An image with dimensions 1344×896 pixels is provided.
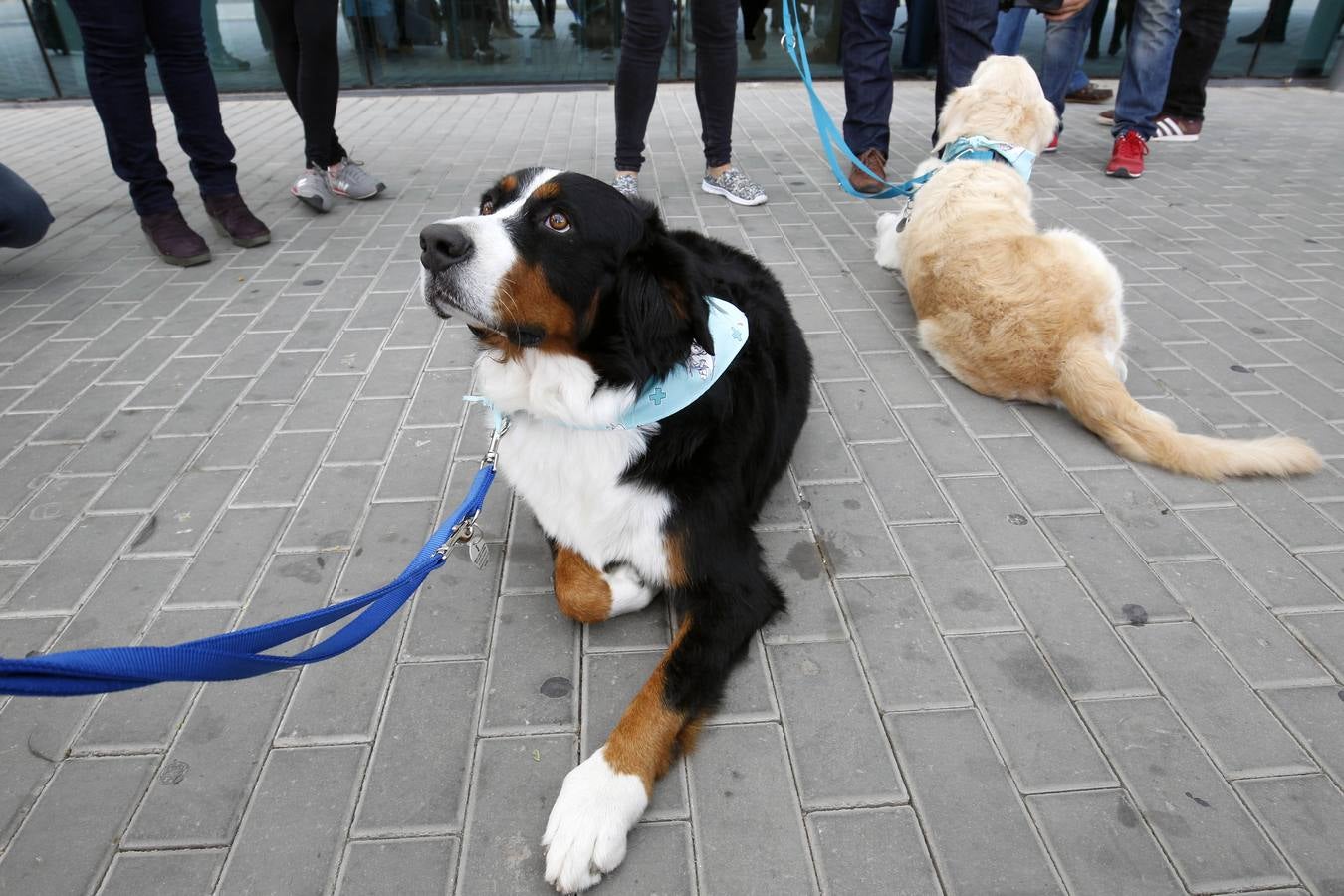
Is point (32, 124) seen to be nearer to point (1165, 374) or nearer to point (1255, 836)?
point (1165, 374)

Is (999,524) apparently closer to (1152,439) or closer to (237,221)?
(1152,439)

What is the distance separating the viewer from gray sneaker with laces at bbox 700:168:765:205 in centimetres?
557

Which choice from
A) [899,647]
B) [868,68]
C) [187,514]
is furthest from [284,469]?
[868,68]

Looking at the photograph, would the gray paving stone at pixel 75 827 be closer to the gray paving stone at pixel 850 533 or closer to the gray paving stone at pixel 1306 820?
the gray paving stone at pixel 850 533

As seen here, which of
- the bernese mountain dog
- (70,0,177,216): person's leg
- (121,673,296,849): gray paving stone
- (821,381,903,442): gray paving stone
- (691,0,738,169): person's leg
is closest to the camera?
(121,673,296,849): gray paving stone

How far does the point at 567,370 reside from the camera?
2.02 meters

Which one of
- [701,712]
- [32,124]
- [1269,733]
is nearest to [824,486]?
[701,712]

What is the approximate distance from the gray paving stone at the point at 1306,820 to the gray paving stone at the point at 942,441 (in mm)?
1351

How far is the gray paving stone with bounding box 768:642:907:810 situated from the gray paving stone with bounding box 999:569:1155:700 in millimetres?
559

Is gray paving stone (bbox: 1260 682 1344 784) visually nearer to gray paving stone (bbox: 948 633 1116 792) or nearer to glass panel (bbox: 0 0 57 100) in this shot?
gray paving stone (bbox: 948 633 1116 792)

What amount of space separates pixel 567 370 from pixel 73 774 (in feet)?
4.92

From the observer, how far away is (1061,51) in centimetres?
671

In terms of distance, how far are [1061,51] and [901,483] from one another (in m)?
5.79

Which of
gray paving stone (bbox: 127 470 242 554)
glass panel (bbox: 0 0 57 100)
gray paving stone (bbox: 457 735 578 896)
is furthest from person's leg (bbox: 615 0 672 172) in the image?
glass panel (bbox: 0 0 57 100)
